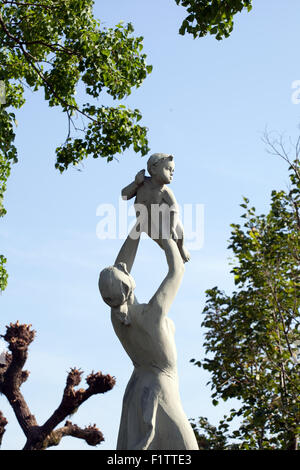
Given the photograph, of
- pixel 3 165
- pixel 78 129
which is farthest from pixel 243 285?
pixel 3 165

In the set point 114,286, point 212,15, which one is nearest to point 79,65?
point 212,15

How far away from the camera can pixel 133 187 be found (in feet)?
18.3

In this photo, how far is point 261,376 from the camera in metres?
11.6

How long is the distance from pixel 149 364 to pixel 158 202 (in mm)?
1426

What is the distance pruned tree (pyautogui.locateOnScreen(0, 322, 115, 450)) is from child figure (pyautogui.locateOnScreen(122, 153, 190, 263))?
8947 mm

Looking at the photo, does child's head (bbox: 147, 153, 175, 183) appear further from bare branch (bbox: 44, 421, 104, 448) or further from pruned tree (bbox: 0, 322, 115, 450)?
bare branch (bbox: 44, 421, 104, 448)

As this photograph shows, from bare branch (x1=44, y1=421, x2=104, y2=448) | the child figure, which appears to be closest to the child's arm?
the child figure

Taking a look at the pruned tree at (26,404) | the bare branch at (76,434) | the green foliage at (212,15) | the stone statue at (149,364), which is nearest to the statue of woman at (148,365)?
the stone statue at (149,364)

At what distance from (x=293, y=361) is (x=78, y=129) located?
596 cm

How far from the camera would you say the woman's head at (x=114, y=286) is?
4.78 metres

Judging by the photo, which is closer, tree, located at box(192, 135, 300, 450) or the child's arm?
the child's arm

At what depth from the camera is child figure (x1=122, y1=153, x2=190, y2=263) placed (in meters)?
5.36

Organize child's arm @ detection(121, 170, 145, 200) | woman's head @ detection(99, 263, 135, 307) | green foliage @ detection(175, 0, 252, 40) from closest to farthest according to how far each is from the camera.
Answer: woman's head @ detection(99, 263, 135, 307)
child's arm @ detection(121, 170, 145, 200)
green foliage @ detection(175, 0, 252, 40)
